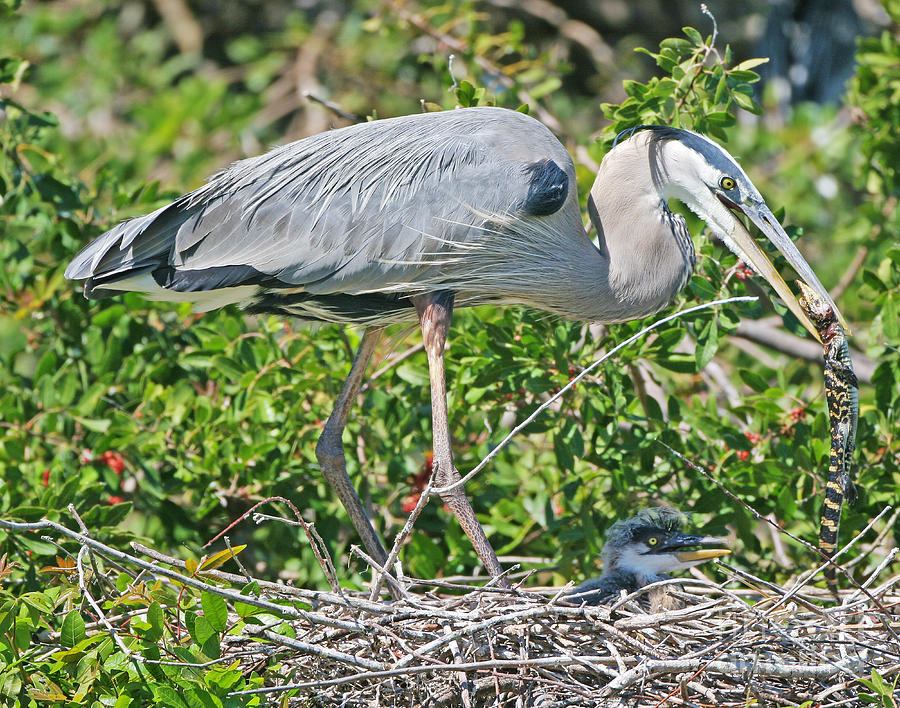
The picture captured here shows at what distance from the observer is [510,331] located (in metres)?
3.88

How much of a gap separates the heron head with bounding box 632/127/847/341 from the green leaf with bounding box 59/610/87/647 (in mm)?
2200

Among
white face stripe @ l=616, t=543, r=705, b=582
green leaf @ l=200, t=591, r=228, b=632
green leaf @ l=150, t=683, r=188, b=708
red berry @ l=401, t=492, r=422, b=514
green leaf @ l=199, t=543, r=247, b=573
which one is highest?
green leaf @ l=199, t=543, r=247, b=573

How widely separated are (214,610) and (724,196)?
6.61 ft

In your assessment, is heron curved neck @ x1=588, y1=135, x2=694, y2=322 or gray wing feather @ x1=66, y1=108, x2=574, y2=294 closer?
gray wing feather @ x1=66, y1=108, x2=574, y2=294

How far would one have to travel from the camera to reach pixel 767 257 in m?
3.61

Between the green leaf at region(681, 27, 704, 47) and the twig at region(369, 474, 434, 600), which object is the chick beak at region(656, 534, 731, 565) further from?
the green leaf at region(681, 27, 704, 47)

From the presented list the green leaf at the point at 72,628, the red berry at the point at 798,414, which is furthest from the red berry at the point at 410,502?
the green leaf at the point at 72,628

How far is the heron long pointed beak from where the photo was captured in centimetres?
345

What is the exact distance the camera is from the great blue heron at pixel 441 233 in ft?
11.6

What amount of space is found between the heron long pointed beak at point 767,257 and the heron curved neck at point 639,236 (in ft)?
0.59

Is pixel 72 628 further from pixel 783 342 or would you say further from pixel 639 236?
pixel 783 342

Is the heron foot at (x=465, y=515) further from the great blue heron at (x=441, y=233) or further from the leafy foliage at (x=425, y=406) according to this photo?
the leafy foliage at (x=425, y=406)

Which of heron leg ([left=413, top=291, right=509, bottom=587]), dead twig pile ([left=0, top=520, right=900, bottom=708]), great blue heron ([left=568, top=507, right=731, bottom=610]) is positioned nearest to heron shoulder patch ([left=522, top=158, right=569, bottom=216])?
heron leg ([left=413, top=291, right=509, bottom=587])

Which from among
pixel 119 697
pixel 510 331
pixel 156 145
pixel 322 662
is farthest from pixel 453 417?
pixel 156 145
